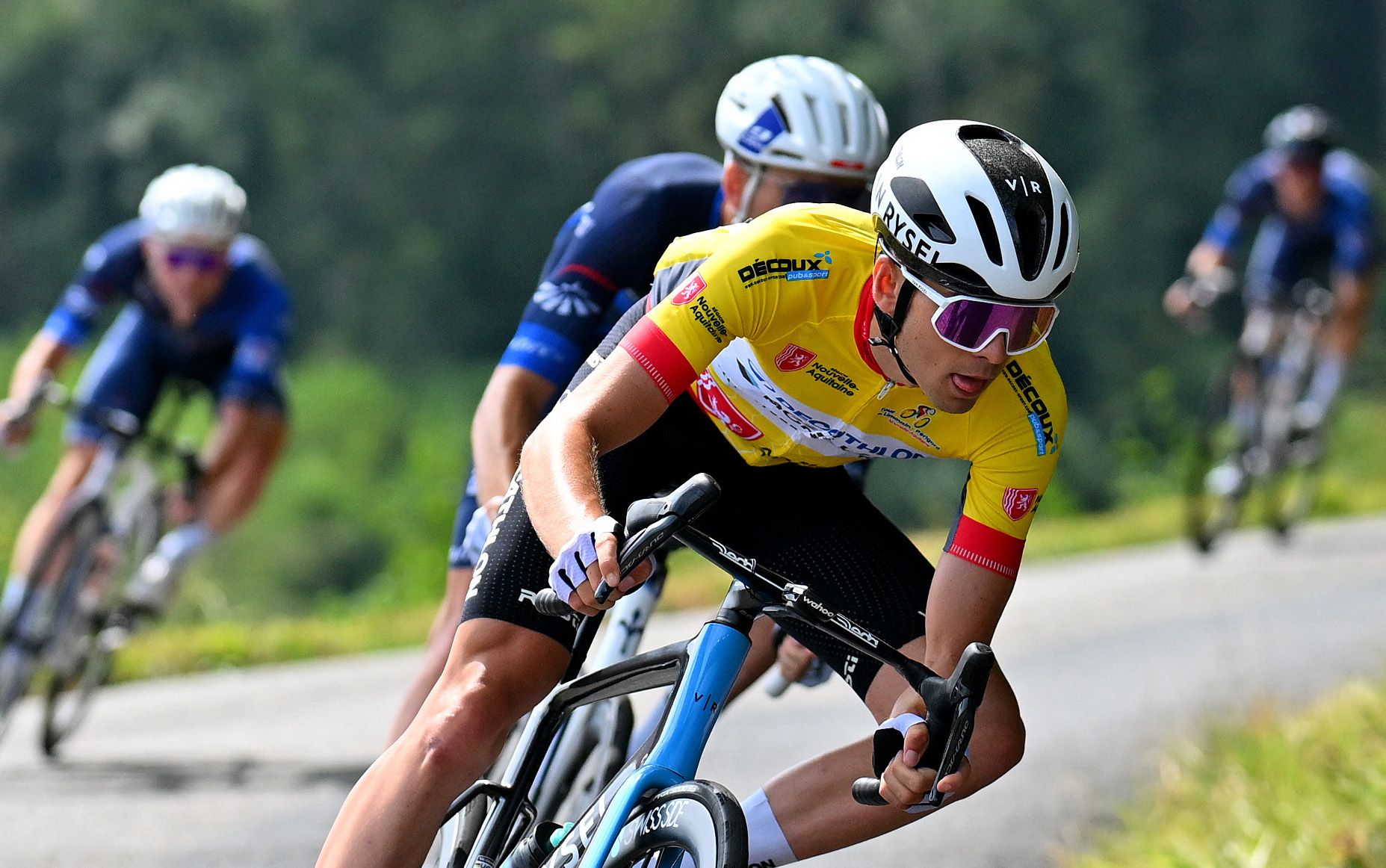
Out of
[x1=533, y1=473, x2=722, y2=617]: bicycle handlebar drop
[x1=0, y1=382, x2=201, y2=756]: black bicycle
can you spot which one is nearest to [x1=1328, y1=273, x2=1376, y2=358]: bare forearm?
[x1=0, y1=382, x2=201, y2=756]: black bicycle

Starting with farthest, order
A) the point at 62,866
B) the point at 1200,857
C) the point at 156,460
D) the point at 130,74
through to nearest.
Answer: the point at 130,74, the point at 156,460, the point at 62,866, the point at 1200,857

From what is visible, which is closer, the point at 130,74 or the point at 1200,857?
the point at 1200,857

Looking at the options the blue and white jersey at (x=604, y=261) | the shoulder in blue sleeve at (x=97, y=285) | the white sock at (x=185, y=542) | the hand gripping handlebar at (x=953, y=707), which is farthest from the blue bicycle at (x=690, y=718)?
the shoulder in blue sleeve at (x=97, y=285)

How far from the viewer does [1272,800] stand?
4738 mm

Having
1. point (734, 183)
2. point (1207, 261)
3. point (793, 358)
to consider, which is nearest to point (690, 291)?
point (793, 358)

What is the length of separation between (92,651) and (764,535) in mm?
4102

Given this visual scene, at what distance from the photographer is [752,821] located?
343 centimetres

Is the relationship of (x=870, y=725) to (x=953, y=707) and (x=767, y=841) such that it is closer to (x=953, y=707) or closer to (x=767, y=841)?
(x=767, y=841)

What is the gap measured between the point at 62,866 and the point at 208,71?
34.0 m

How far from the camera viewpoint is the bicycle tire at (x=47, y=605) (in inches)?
256

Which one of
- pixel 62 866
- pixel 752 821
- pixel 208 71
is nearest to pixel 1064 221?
pixel 752 821

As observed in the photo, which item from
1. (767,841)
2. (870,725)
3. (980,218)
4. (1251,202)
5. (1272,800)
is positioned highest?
(980,218)

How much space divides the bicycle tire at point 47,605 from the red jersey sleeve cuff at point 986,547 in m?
4.41

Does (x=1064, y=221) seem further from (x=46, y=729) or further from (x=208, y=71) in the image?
(x=208, y=71)
